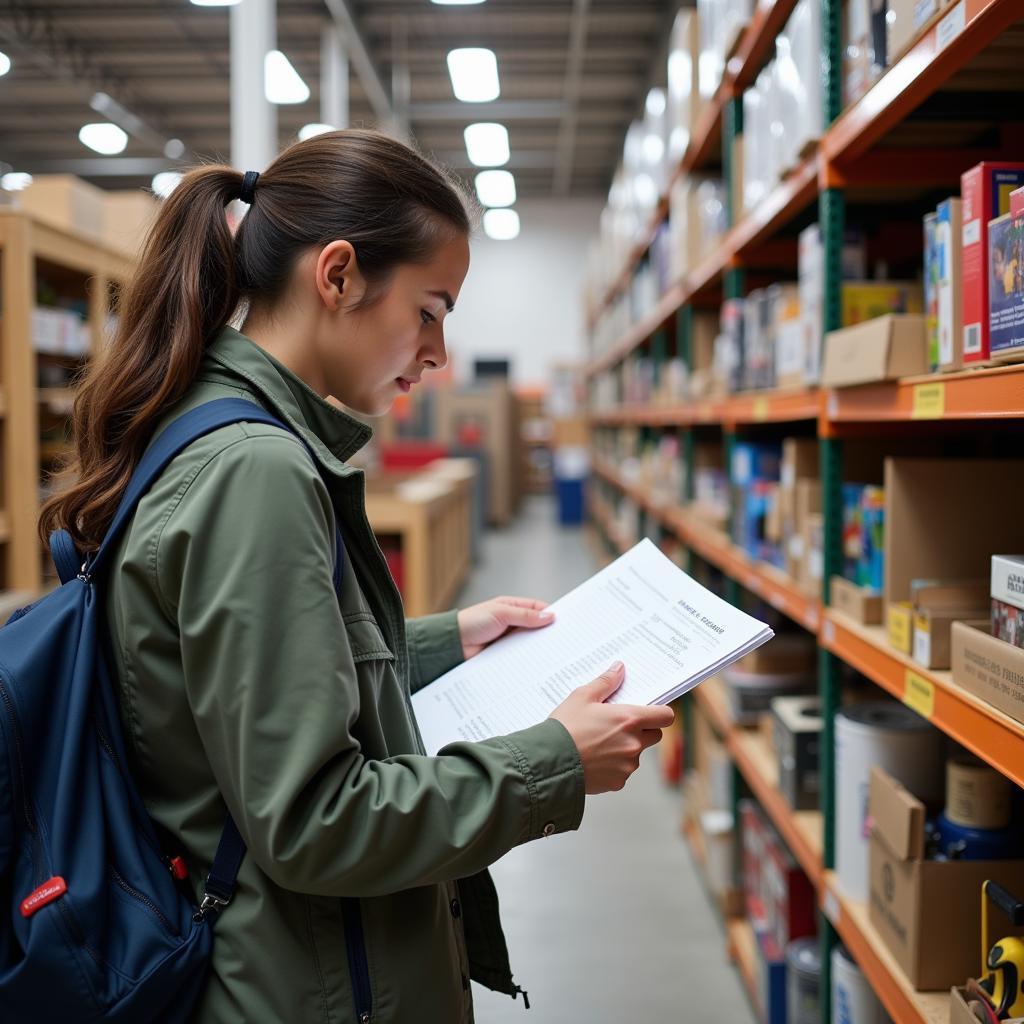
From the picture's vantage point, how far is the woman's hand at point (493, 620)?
141 cm

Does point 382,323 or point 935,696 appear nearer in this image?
point 382,323

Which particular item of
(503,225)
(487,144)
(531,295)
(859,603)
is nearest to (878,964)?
(859,603)

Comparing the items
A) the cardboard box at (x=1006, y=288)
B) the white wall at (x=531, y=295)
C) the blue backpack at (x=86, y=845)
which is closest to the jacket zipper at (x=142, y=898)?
the blue backpack at (x=86, y=845)

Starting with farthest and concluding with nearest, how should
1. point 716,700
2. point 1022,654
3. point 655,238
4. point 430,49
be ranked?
point 430,49, point 655,238, point 716,700, point 1022,654

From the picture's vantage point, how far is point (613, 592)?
1314 millimetres

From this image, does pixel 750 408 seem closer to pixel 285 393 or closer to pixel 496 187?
pixel 285 393

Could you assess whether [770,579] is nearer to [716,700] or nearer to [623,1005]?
[716,700]

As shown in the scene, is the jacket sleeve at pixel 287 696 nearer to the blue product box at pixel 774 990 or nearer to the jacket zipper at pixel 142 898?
the jacket zipper at pixel 142 898

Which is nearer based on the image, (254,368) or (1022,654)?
(254,368)

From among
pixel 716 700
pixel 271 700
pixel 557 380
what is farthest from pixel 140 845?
pixel 557 380

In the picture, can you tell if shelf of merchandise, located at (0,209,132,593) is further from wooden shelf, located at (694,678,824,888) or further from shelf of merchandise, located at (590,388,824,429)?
wooden shelf, located at (694,678,824,888)

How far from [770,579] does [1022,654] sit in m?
1.23

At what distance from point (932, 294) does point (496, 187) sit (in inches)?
542

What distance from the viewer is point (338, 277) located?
1.06 m
